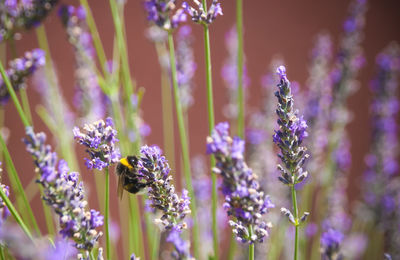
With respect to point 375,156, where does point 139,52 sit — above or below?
above

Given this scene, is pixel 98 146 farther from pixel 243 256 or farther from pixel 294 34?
pixel 294 34

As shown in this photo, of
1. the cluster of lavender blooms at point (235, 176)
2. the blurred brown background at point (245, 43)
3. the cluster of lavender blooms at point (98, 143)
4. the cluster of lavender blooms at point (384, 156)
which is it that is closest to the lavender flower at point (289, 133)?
the cluster of lavender blooms at point (235, 176)

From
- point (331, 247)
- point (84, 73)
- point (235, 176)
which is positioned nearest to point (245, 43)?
point (84, 73)

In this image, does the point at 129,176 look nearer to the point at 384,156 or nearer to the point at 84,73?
the point at 84,73

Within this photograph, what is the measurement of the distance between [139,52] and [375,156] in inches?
47.6

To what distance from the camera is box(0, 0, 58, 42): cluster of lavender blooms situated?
2.42 ft

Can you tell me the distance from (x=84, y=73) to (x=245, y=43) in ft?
3.61

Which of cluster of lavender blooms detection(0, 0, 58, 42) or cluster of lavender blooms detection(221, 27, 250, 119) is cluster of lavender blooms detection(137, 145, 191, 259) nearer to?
cluster of lavender blooms detection(0, 0, 58, 42)

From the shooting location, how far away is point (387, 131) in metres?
1.29

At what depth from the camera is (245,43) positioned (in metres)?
1.99

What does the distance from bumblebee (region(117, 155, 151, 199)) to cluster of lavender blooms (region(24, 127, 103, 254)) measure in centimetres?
20

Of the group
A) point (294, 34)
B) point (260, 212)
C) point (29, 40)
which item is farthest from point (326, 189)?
point (29, 40)

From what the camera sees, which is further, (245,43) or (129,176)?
(245,43)

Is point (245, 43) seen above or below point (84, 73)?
above
